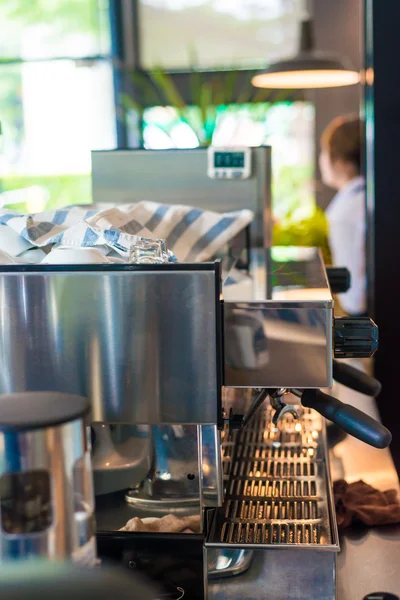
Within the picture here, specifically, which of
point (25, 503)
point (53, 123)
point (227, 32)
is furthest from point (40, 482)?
point (227, 32)

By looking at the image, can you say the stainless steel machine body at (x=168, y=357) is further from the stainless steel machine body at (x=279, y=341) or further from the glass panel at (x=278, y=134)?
the glass panel at (x=278, y=134)

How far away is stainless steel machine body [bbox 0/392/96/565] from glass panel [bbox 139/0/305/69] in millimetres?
4568

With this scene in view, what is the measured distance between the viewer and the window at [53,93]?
474cm

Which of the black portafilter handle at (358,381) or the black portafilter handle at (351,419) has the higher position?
the black portafilter handle at (351,419)

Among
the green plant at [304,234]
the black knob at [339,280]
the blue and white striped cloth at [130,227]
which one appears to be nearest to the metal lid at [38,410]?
the blue and white striped cloth at [130,227]

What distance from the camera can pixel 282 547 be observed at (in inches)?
35.2

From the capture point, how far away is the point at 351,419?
2.89 ft

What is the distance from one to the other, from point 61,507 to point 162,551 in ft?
1.07

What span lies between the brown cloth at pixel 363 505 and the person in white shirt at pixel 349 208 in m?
2.40

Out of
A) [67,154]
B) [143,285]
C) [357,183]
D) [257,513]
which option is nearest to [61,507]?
[143,285]

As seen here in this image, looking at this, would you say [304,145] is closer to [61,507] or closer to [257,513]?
[257,513]

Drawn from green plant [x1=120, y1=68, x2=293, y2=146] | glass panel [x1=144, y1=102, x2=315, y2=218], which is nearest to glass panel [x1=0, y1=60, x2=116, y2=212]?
green plant [x1=120, y1=68, x2=293, y2=146]

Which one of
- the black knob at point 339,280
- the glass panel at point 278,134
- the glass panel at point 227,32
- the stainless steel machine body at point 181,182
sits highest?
the glass panel at point 227,32

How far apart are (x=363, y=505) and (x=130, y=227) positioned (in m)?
0.53
